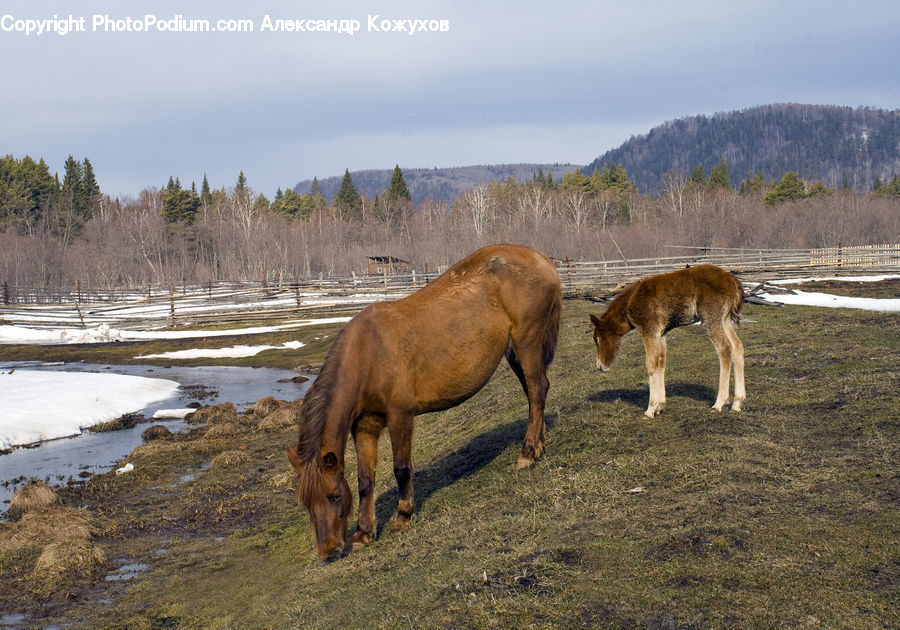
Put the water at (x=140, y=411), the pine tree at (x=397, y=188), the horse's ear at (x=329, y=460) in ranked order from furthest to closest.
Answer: the pine tree at (x=397, y=188) < the water at (x=140, y=411) < the horse's ear at (x=329, y=460)

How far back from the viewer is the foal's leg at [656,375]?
815cm

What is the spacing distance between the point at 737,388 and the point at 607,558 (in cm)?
410

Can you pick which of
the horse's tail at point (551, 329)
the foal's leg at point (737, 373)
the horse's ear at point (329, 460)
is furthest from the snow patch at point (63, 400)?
the foal's leg at point (737, 373)

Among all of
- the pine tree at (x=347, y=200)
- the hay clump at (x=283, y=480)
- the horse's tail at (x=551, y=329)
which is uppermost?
the pine tree at (x=347, y=200)

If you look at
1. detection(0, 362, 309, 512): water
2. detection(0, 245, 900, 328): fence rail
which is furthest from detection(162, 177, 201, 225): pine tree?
detection(0, 362, 309, 512): water

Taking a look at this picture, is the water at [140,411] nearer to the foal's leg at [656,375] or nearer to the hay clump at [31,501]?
the hay clump at [31,501]

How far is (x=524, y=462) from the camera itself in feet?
23.7

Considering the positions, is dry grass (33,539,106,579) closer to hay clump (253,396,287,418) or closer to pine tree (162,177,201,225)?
hay clump (253,396,287,418)

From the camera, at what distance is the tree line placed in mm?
70125

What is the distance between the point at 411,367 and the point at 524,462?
5.44 feet

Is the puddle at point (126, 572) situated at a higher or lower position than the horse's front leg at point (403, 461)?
lower

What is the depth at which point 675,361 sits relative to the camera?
11.6 meters

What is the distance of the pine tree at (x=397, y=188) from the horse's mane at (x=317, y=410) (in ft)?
298

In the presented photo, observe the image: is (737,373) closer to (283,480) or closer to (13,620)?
(283,480)
